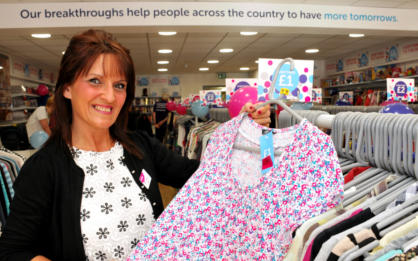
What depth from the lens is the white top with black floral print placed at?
132 cm

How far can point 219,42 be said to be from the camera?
29.0 feet

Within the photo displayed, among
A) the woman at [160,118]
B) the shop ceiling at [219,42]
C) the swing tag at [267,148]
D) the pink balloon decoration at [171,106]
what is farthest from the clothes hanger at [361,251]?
the woman at [160,118]

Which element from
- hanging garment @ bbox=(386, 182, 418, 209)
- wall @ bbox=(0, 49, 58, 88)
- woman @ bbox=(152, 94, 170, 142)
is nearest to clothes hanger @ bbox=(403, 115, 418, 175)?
hanging garment @ bbox=(386, 182, 418, 209)

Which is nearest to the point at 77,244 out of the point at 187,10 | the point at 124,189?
the point at 124,189

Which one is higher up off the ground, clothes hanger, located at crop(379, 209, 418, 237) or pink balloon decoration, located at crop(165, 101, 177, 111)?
pink balloon decoration, located at crop(165, 101, 177, 111)

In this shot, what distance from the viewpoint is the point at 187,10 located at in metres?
5.42

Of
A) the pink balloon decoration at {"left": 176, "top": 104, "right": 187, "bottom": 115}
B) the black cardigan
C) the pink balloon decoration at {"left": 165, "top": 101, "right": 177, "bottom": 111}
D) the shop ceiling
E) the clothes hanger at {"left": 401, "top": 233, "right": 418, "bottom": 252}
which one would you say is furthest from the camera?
the pink balloon decoration at {"left": 165, "top": 101, "right": 177, "bottom": 111}

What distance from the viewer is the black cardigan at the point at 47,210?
46.0 inches

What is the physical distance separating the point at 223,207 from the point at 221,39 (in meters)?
7.58

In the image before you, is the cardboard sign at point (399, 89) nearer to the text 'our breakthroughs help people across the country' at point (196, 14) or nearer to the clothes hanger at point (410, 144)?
the text 'our breakthroughs help people across the country' at point (196, 14)

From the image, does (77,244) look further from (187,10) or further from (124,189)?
(187,10)

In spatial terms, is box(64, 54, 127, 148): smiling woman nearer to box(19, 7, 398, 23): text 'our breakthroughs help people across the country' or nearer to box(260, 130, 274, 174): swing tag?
box(260, 130, 274, 174): swing tag

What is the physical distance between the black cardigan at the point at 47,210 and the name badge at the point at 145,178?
25cm

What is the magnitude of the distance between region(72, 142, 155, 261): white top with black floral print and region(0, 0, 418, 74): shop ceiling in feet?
14.6
